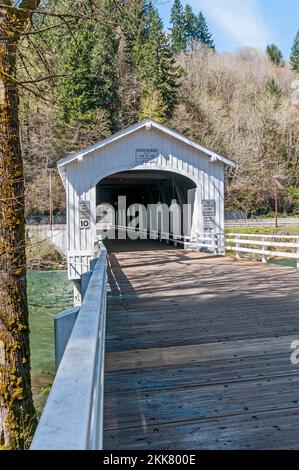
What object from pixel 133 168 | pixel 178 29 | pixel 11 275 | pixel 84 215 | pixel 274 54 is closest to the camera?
pixel 11 275

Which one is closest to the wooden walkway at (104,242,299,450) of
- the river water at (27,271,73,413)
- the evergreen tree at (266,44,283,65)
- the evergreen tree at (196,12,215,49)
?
the river water at (27,271,73,413)

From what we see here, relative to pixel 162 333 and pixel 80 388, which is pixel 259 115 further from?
pixel 80 388

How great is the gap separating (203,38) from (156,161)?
213 ft

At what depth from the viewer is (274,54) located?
6188cm

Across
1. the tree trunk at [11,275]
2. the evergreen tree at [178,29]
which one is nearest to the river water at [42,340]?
the tree trunk at [11,275]


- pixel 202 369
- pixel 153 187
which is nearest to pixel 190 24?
pixel 153 187

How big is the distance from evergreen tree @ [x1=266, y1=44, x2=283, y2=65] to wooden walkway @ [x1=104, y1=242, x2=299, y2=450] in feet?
197

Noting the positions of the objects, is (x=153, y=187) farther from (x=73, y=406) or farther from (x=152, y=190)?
(x=73, y=406)

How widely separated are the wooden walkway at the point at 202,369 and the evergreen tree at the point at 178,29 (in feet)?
180

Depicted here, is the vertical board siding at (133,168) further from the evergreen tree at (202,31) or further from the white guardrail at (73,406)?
the evergreen tree at (202,31)

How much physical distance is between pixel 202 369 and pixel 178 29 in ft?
221

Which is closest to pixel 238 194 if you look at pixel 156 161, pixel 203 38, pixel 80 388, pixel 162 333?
pixel 156 161

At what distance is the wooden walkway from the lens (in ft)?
7.86

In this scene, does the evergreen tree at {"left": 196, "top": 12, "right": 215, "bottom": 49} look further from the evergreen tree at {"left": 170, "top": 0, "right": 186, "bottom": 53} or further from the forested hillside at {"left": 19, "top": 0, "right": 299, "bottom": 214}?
the forested hillside at {"left": 19, "top": 0, "right": 299, "bottom": 214}
